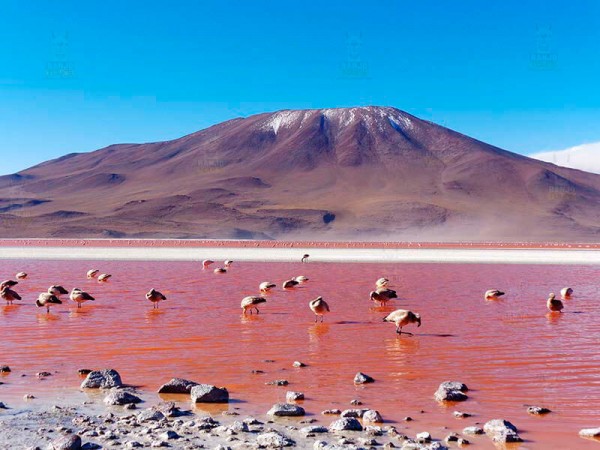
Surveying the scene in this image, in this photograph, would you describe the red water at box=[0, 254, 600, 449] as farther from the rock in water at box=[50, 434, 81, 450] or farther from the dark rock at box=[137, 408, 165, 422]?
the rock in water at box=[50, 434, 81, 450]

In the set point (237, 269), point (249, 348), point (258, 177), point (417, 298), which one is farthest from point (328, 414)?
point (258, 177)

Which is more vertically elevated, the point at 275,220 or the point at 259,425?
the point at 275,220

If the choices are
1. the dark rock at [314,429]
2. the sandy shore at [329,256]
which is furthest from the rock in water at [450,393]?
the sandy shore at [329,256]

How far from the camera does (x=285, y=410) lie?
289 inches

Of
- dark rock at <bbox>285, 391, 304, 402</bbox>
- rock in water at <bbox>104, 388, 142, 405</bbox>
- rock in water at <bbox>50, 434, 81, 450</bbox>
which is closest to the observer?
rock in water at <bbox>50, 434, 81, 450</bbox>

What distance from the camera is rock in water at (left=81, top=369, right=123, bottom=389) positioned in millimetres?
8492

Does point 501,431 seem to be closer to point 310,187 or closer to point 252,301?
point 252,301

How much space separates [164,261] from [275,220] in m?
66.6

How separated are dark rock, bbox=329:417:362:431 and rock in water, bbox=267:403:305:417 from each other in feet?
1.98

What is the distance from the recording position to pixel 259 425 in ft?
22.7

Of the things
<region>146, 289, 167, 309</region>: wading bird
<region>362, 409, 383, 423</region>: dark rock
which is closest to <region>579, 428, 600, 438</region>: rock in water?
<region>362, 409, 383, 423</region>: dark rock

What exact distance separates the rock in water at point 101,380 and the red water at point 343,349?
213 mm

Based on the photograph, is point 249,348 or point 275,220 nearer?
point 249,348

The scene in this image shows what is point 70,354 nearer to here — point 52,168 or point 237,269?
point 237,269
